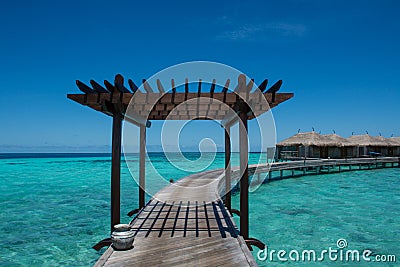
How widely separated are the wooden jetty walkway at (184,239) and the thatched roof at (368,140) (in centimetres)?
3779

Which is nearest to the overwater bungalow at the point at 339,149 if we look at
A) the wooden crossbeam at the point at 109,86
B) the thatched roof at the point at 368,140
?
the thatched roof at the point at 368,140

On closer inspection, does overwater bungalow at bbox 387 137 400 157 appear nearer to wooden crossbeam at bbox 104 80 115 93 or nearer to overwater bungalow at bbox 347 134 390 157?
overwater bungalow at bbox 347 134 390 157

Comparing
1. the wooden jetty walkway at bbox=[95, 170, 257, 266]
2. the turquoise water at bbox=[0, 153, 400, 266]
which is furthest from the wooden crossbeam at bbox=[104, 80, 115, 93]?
the turquoise water at bbox=[0, 153, 400, 266]

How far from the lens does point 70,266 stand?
6.58 m

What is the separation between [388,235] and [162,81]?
28.8 ft

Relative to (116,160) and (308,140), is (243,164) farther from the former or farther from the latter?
(308,140)

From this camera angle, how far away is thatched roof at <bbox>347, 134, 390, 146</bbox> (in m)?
39.4

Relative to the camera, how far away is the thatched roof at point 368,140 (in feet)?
129

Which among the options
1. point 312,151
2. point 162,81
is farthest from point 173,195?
point 312,151

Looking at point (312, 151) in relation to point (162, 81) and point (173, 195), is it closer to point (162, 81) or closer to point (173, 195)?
point (173, 195)

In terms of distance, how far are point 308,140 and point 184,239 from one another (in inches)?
1315

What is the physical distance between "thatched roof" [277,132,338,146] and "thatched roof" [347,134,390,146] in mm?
4956

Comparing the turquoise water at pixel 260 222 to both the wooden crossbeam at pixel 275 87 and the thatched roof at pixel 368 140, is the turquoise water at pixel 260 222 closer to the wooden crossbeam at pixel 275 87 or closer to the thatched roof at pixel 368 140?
the wooden crossbeam at pixel 275 87

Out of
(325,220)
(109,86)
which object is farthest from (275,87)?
(325,220)
